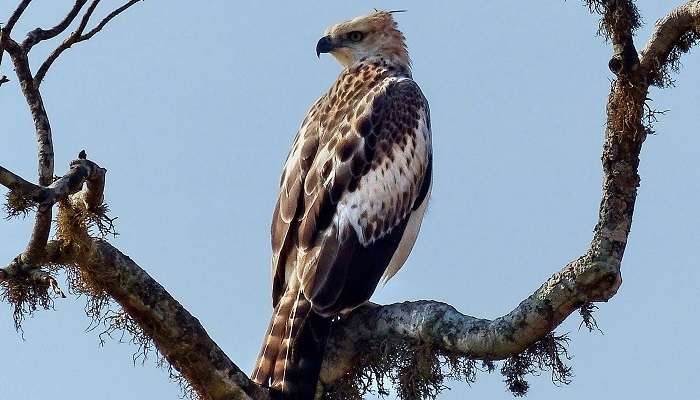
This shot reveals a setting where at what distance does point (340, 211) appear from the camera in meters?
8.09

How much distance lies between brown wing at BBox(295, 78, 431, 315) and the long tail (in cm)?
10

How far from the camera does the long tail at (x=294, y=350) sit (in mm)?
7004

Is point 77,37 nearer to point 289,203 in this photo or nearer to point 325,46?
point 289,203

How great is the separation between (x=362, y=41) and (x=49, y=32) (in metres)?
4.26

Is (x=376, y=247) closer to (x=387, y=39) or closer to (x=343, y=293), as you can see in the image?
(x=343, y=293)

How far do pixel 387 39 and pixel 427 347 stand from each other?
3548 mm

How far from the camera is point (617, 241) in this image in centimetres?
665

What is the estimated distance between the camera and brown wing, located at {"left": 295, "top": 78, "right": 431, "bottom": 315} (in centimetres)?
770

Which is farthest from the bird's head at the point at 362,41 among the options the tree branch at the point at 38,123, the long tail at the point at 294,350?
the tree branch at the point at 38,123

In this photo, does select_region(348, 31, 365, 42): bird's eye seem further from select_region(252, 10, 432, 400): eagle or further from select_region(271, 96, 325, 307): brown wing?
select_region(271, 96, 325, 307): brown wing

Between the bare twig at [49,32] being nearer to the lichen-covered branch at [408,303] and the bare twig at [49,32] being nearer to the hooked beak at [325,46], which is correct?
the lichen-covered branch at [408,303]

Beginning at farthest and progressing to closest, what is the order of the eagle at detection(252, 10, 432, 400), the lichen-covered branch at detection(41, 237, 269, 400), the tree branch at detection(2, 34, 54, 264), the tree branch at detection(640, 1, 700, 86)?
1. the eagle at detection(252, 10, 432, 400)
2. the tree branch at detection(640, 1, 700, 86)
3. the lichen-covered branch at detection(41, 237, 269, 400)
4. the tree branch at detection(2, 34, 54, 264)

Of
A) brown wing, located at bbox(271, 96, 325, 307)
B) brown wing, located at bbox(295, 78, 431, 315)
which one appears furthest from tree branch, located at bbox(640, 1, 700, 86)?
brown wing, located at bbox(271, 96, 325, 307)

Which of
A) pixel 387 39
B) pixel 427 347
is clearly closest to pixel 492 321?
pixel 427 347
